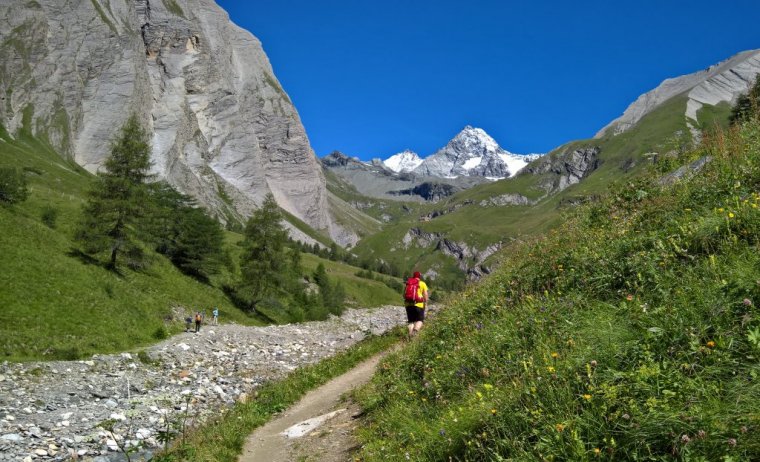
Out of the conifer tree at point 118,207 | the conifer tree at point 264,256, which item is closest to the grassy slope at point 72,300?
the conifer tree at point 118,207

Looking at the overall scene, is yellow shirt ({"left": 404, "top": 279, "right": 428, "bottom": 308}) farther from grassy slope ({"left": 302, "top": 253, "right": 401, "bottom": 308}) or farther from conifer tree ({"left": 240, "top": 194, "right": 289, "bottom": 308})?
grassy slope ({"left": 302, "top": 253, "right": 401, "bottom": 308})

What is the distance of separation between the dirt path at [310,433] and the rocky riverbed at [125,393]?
214 cm

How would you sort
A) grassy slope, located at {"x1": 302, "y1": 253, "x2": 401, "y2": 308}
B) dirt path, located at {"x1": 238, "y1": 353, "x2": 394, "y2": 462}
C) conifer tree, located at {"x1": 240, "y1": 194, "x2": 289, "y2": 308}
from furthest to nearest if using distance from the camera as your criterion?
1. grassy slope, located at {"x1": 302, "y1": 253, "x2": 401, "y2": 308}
2. conifer tree, located at {"x1": 240, "y1": 194, "x2": 289, "y2": 308}
3. dirt path, located at {"x1": 238, "y1": 353, "x2": 394, "y2": 462}

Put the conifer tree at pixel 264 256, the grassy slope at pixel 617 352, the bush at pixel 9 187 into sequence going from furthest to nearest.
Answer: the conifer tree at pixel 264 256 → the bush at pixel 9 187 → the grassy slope at pixel 617 352

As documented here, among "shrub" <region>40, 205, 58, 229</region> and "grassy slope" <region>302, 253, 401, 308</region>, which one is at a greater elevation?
"shrub" <region>40, 205, 58, 229</region>

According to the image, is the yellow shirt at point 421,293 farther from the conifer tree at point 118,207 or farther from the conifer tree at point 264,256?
the conifer tree at point 264,256

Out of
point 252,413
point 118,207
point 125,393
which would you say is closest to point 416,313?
point 252,413

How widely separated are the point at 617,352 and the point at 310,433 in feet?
26.7

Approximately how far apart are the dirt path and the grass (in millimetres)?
315

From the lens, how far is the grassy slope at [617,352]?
432 cm

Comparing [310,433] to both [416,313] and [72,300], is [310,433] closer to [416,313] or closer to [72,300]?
[416,313]

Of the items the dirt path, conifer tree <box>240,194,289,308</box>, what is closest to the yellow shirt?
the dirt path

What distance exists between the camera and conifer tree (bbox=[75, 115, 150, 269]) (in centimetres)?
4078


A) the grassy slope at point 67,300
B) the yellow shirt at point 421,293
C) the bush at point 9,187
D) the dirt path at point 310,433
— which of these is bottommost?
the dirt path at point 310,433
